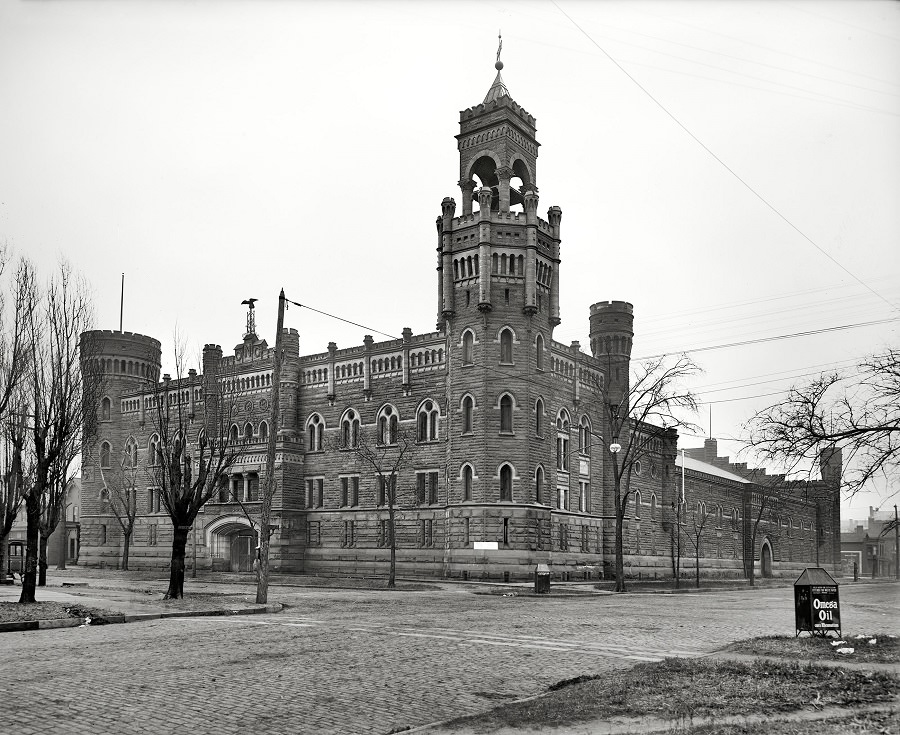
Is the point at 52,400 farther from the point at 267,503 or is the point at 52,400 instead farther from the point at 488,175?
the point at 488,175

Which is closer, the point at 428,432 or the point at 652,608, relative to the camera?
the point at 652,608

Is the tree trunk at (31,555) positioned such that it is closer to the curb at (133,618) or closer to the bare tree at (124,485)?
the curb at (133,618)

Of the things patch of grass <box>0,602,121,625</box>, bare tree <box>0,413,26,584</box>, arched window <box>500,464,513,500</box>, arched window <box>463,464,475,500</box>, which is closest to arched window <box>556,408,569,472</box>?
arched window <box>500,464,513,500</box>

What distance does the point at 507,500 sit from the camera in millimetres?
47469

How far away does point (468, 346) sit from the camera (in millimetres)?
49469

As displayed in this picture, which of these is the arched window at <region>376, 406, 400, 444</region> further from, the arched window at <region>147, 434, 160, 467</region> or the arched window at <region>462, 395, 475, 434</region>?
the arched window at <region>147, 434, 160, 467</region>

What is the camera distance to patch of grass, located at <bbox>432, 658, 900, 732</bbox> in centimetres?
883

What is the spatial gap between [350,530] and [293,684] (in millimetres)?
43836

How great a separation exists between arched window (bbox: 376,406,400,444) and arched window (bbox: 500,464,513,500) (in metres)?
7.90

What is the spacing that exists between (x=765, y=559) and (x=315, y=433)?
4904cm

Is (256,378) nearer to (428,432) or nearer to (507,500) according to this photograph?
(428,432)

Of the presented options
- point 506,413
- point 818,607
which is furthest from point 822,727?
point 506,413

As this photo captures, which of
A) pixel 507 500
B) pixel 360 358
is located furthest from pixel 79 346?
pixel 360 358

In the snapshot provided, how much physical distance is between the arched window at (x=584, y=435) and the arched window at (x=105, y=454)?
34.9 meters
